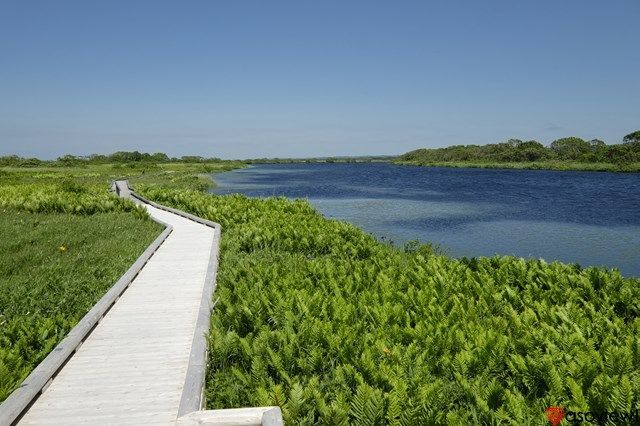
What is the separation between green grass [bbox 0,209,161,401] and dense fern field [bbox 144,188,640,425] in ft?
8.97

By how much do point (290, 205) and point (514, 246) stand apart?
1159 cm

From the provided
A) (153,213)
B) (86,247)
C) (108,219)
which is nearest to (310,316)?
(86,247)

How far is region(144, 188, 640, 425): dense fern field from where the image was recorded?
18.0 feet

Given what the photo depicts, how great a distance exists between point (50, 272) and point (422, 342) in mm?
9360

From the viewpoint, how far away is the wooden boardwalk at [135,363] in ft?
17.4

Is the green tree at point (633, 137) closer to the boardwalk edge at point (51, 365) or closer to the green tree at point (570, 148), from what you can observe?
the green tree at point (570, 148)

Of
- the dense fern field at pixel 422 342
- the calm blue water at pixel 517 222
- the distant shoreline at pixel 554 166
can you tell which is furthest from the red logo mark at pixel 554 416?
the distant shoreline at pixel 554 166

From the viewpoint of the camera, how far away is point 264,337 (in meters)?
7.28

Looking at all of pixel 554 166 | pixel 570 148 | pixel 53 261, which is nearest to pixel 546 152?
pixel 570 148

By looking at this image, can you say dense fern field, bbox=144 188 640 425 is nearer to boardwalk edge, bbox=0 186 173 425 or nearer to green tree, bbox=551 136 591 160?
boardwalk edge, bbox=0 186 173 425

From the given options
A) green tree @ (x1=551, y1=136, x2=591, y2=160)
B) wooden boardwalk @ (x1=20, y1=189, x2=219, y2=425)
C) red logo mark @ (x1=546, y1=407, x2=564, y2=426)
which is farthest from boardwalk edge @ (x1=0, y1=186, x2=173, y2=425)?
green tree @ (x1=551, y1=136, x2=591, y2=160)

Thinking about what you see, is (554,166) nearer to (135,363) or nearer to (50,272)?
(50,272)

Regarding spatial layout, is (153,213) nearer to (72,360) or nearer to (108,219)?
(108,219)

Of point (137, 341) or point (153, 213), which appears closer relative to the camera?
point (137, 341)
